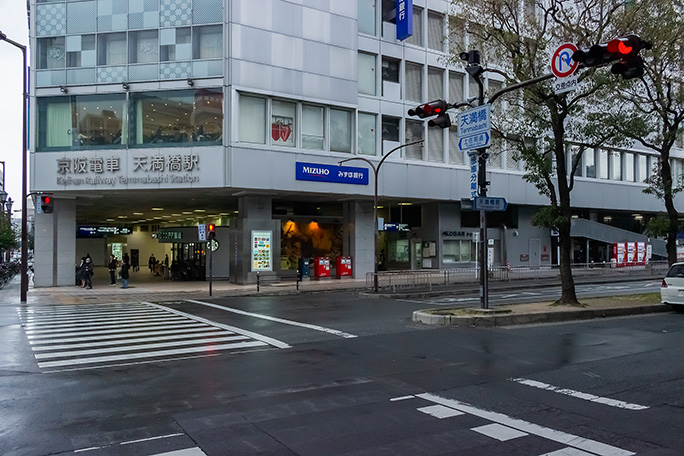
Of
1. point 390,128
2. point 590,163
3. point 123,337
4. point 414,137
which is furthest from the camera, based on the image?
point 590,163

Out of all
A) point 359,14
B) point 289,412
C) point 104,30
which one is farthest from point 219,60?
point 289,412

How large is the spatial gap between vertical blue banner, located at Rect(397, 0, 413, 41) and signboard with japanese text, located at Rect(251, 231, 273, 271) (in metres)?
15.3

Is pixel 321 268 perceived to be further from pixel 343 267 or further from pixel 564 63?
pixel 564 63

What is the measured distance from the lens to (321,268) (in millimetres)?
36156

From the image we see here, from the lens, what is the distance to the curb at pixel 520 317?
15586mm

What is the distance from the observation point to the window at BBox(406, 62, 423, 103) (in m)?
37.9

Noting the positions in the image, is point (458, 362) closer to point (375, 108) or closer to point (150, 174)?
point (150, 174)

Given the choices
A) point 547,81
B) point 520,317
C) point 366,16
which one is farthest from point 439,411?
point 366,16

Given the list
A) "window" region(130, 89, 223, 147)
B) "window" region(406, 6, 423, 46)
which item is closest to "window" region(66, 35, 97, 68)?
"window" region(130, 89, 223, 147)

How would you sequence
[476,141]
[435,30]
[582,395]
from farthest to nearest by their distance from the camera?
[435,30] < [476,141] < [582,395]

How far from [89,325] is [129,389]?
8360mm

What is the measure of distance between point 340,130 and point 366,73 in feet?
14.5

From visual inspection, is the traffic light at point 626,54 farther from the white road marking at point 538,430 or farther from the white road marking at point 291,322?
the white road marking at point 291,322

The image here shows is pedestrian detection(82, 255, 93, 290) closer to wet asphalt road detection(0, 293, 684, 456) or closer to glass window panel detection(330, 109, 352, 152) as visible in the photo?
wet asphalt road detection(0, 293, 684, 456)
